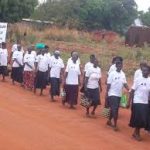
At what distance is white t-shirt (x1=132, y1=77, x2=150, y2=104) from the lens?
12.7m

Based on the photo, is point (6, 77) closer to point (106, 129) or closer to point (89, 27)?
point (106, 129)

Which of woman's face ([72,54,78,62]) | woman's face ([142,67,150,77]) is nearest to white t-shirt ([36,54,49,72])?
woman's face ([72,54,78,62])

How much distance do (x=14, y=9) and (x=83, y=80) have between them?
850 inches

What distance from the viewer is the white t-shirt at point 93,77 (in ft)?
49.5

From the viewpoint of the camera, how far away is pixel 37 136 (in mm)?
11812

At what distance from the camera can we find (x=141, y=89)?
12641 mm

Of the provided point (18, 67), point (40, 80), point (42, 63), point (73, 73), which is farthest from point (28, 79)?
point (73, 73)

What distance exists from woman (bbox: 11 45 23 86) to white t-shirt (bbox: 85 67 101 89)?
601 centimetres

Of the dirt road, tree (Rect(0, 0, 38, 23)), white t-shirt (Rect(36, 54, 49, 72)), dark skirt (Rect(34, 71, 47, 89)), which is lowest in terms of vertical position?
the dirt road

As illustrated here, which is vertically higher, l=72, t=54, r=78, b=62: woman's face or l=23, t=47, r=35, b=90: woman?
l=72, t=54, r=78, b=62: woman's face

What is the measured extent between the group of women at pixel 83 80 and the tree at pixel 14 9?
604 inches

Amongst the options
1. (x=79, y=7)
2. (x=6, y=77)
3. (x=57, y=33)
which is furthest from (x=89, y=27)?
(x=6, y=77)

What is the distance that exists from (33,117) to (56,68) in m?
3.71

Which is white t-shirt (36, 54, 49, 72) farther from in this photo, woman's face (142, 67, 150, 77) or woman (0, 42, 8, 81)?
woman's face (142, 67, 150, 77)
